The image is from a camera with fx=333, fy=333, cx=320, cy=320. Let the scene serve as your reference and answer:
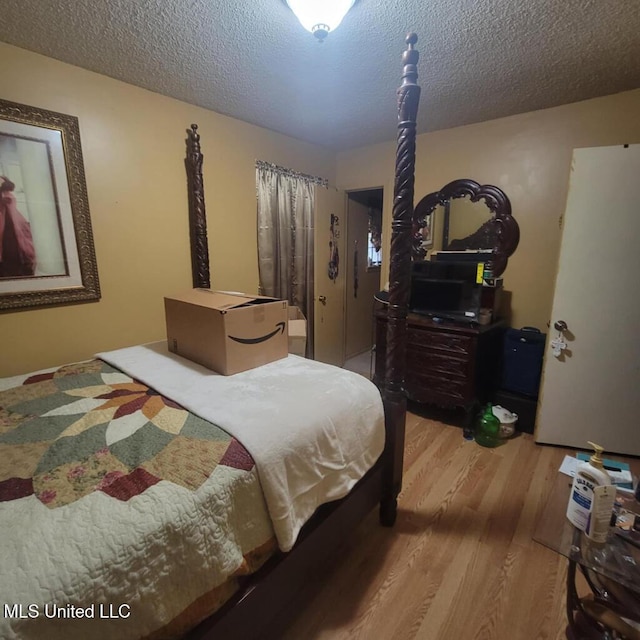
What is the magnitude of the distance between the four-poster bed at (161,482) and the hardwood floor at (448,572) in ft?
0.71

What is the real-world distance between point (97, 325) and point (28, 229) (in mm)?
644

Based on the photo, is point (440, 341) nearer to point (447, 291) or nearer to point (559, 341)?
point (447, 291)

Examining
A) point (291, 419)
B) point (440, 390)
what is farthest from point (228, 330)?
point (440, 390)

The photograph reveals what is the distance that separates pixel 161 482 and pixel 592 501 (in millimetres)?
1448

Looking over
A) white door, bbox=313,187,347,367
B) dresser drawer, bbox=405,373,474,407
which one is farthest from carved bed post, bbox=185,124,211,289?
dresser drawer, bbox=405,373,474,407

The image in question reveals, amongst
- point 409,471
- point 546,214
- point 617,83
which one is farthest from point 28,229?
point 617,83

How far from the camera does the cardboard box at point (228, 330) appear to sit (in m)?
1.54

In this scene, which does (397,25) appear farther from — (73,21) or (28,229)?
(28,229)

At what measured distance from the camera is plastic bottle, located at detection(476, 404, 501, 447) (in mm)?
2416

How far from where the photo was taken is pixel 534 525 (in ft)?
5.59

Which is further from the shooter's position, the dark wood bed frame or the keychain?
the keychain

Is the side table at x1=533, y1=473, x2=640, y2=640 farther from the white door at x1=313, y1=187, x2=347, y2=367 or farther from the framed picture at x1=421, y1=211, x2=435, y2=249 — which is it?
the white door at x1=313, y1=187, x2=347, y2=367

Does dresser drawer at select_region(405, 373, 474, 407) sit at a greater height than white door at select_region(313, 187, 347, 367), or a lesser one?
lesser

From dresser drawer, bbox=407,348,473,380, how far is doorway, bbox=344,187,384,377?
3.50ft
